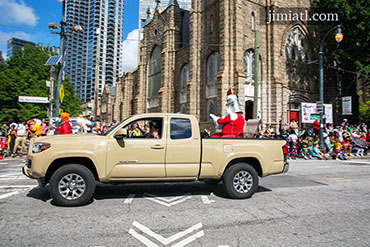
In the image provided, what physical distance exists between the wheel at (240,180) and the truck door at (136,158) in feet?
4.63

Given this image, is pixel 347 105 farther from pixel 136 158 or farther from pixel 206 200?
pixel 136 158

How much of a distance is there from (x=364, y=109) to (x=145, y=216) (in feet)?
159

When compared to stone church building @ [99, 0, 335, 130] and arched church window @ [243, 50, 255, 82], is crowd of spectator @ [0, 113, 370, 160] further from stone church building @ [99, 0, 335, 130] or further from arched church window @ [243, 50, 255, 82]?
arched church window @ [243, 50, 255, 82]

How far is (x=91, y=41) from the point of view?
150 m

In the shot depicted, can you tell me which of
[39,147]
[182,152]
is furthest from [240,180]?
[39,147]

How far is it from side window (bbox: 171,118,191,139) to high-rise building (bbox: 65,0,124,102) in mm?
145468

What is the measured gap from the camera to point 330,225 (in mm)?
3914

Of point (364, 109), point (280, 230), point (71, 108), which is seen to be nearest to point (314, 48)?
point (364, 109)

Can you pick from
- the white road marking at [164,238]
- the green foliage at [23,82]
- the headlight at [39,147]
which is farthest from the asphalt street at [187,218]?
the green foliage at [23,82]

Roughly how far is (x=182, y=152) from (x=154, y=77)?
28834 millimetres

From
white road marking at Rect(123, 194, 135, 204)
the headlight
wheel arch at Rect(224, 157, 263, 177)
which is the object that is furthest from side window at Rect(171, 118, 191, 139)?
the headlight

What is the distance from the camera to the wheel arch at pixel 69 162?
4.77 m

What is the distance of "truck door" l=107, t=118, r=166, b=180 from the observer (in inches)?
190

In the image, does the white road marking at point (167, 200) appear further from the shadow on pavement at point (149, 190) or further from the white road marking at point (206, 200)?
the white road marking at point (206, 200)
